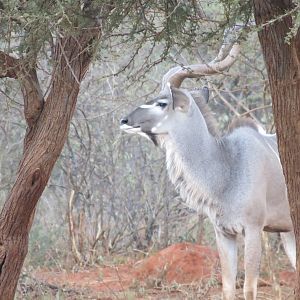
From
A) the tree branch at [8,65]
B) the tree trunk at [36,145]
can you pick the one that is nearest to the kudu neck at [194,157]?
the tree trunk at [36,145]

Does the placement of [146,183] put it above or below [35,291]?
above

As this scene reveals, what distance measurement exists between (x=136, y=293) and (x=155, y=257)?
3.28 ft

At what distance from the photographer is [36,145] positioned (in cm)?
570

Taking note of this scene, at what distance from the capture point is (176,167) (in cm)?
712

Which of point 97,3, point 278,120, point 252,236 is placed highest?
point 97,3

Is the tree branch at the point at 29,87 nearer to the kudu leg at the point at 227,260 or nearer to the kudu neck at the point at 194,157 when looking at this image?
the kudu neck at the point at 194,157

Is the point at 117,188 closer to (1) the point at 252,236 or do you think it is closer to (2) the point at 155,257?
(2) the point at 155,257

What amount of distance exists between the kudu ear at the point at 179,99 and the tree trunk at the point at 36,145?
4.25 ft

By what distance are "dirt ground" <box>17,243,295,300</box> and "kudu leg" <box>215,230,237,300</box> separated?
60 cm

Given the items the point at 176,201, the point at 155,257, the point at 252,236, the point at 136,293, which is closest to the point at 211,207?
the point at 252,236

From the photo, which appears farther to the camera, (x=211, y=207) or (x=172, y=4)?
(x=211, y=207)

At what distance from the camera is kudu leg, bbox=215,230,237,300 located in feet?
22.6

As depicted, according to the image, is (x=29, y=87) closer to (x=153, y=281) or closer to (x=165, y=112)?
(x=165, y=112)

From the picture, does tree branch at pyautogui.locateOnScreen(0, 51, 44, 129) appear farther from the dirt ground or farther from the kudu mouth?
the dirt ground
